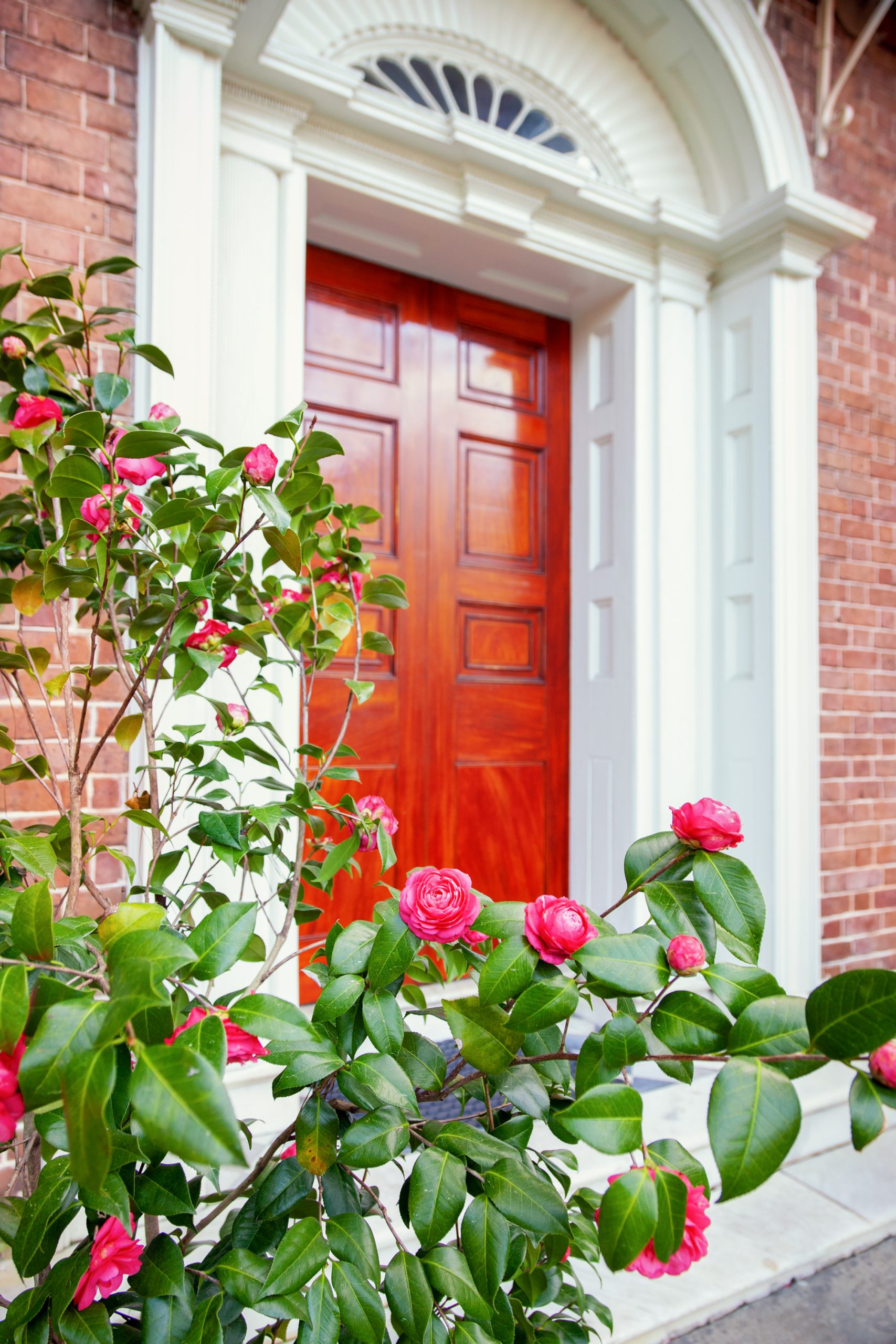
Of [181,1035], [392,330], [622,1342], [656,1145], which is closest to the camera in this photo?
[181,1035]

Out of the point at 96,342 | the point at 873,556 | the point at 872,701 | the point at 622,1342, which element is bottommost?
the point at 622,1342

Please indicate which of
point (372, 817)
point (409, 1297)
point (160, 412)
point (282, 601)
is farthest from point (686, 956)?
point (160, 412)

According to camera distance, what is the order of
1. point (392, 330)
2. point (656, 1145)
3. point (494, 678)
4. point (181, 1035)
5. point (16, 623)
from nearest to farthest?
1. point (181, 1035)
2. point (656, 1145)
3. point (16, 623)
4. point (392, 330)
5. point (494, 678)

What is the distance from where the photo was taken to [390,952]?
668 millimetres

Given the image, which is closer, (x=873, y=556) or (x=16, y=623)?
Result: (x=16, y=623)

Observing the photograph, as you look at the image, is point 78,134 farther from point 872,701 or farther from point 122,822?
point 872,701

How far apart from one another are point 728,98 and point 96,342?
2.04 meters

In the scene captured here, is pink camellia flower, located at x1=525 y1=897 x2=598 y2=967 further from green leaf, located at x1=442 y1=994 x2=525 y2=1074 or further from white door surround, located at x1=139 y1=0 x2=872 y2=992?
white door surround, located at x1=139 y1=0 x2=872 y2=992

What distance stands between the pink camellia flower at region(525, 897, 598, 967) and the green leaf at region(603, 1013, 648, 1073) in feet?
0.19

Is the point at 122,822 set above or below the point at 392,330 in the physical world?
below

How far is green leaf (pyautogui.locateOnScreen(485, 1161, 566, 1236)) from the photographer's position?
2.06 ft

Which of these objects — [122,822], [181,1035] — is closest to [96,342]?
[122,822]

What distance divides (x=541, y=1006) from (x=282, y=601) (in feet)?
2.41

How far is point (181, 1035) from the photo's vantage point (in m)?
0.51
